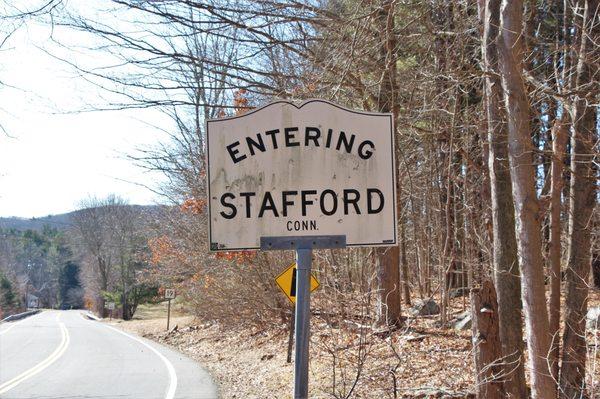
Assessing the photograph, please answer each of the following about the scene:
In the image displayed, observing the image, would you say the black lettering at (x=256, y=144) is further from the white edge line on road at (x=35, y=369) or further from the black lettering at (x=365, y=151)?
the white edge line on road at (x=35, y=369)

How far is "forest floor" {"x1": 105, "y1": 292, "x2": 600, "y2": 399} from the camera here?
8.17 m

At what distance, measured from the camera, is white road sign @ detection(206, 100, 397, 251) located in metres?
3.38

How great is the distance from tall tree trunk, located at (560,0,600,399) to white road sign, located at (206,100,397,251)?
3.77 metres

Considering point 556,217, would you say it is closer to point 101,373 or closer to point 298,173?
point 298,173

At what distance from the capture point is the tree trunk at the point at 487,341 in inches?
247

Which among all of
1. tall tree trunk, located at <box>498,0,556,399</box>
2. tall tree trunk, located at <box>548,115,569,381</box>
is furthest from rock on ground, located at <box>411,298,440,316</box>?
tall tree trunk, located at <box>498,0,556,399</box>

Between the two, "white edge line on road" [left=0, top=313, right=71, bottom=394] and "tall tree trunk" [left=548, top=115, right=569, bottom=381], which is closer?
"tall tree trunk" [left=548, top=115, right=569, bottom=381]

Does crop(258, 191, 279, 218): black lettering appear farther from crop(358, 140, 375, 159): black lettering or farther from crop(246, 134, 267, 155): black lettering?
crop(358, 140, 375, 159): black lettering

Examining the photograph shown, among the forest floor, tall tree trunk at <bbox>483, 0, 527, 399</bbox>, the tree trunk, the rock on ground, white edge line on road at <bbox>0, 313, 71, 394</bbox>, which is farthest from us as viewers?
white edge line on road at <bbox>0, 313, 71, 394</bbox>

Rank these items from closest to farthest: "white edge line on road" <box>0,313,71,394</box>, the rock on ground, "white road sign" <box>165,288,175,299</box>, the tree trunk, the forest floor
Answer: the tree trunk < the forest floor < the rock on ground < "white edge line on road" <box>0,313,71,394</box> < "white road sign" <box>165,288,175,299</box>

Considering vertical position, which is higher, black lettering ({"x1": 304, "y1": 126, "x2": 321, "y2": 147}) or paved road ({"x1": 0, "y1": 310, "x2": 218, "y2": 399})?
black lettering ({"x1": 304, "y1": 126, "x2": 321, "y2": 147})

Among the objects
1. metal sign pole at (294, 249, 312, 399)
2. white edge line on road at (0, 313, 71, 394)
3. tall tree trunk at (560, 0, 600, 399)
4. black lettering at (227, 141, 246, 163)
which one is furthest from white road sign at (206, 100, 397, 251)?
white edge line on road at (0, 313, 71, 394)

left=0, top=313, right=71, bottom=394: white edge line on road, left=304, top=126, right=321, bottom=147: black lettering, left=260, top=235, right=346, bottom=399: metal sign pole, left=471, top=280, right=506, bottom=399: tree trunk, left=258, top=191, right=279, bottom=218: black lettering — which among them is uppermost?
left=304, top=126, right=321, bottom=147: black lettering

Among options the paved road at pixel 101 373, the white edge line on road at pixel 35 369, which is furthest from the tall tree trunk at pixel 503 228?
the white edge line on road at pixel 35 369
